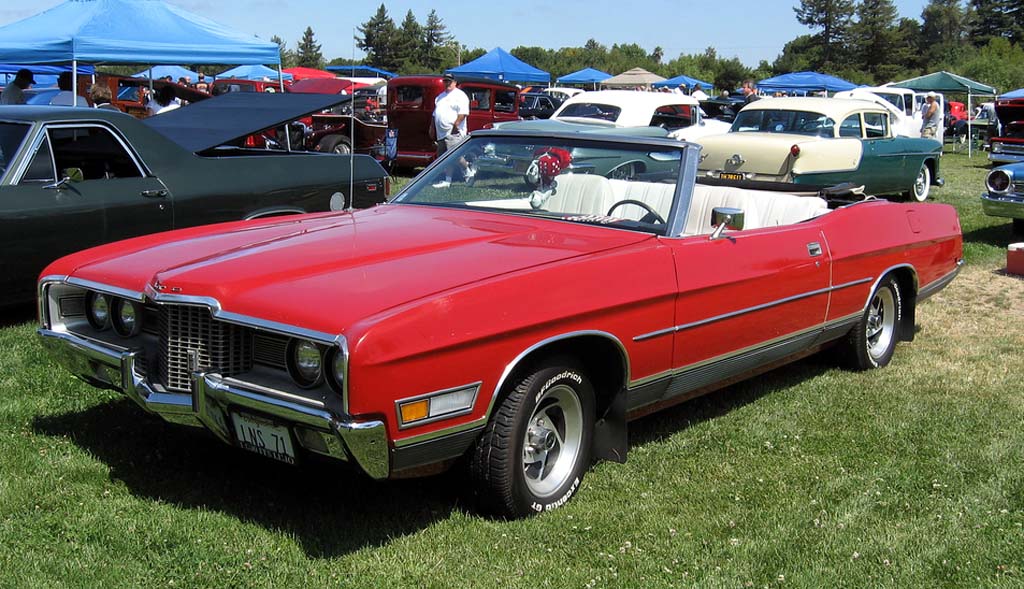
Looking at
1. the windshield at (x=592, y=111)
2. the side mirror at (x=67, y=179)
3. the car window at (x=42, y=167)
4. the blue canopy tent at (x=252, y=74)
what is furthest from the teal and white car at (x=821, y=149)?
the blue canopy tent at (x=252, y=74)

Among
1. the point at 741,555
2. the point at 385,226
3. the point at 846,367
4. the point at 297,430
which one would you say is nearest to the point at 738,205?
the point at 846,367

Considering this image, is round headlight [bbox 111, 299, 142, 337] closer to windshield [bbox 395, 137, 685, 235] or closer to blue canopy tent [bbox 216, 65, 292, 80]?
windshield [bbox 395, 137, 685, 235]

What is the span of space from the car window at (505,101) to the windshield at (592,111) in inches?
124

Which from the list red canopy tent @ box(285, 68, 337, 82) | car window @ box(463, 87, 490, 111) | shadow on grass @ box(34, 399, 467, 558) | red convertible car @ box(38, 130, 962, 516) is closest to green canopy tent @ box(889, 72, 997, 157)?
car window @ box(463, 87, 490, 111)

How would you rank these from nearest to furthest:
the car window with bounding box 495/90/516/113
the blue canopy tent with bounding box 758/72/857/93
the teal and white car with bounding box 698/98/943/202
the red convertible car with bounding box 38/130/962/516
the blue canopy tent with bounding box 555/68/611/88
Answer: the red convertible car with bounding box 38/130/962/516 < the teal and white car with bounding box 698/98/943/202 < the car window with bounding box 495/90/516/113 < the blue canopy tent with bounding box 758/72/857/93 < the blue canopy tent with bounding box 555/68/611/88

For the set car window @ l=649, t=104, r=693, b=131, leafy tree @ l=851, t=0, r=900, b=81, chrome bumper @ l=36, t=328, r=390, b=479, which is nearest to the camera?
chrome bumper @ l=36, t=328, r=390, b=479

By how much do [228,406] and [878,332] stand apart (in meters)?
4.14

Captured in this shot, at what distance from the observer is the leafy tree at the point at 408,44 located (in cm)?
7850

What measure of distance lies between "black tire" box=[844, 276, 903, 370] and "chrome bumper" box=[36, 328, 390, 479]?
11.4ft

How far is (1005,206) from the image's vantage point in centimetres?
1015

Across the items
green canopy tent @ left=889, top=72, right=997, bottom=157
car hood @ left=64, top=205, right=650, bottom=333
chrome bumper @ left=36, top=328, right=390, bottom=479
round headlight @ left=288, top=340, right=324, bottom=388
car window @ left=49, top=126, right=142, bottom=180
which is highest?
green canopy tent @ left=889, top=72, right=997, bottom=157

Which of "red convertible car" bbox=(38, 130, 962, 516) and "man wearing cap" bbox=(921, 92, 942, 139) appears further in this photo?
"man wearing cap" bbox=(921, 92, 942, 139)

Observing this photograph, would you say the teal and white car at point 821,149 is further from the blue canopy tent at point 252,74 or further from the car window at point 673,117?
the blue canopy tent at point 252,74

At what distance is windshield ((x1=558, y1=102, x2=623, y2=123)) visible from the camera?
15004mm
